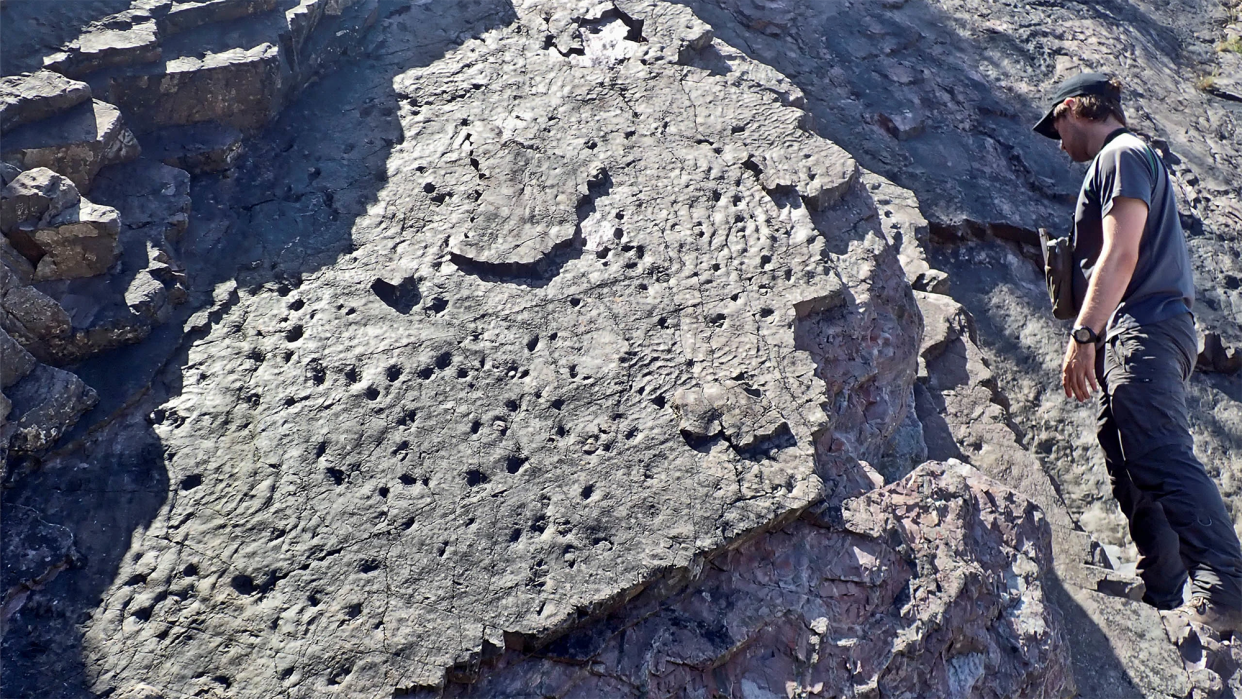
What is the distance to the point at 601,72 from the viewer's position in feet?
11.9

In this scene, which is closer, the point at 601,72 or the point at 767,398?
the point at 767,398

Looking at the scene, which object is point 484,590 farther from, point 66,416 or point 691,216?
point 691,216

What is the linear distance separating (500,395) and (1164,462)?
1867mm

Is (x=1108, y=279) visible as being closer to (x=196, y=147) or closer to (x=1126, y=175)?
(x=1126, y=175)

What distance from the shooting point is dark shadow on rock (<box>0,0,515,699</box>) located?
223 cm

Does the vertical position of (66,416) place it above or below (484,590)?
above

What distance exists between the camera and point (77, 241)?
2.70 metres

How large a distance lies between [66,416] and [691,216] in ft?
6.34

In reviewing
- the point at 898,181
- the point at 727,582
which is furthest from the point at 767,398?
the point at 898,181

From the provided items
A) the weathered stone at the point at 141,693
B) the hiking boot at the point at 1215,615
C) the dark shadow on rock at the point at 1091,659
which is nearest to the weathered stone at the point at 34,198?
the weathered stone at the point at 141,693

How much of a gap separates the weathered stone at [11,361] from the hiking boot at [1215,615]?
3.28m

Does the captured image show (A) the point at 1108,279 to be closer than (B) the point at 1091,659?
Yes

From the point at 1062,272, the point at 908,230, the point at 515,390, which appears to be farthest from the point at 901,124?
the point at 515,390

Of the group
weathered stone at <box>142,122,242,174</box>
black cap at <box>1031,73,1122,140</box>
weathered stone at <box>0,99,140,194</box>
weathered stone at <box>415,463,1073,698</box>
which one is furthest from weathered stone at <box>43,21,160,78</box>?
black cap at <box>1031,73,1122,140</box>
